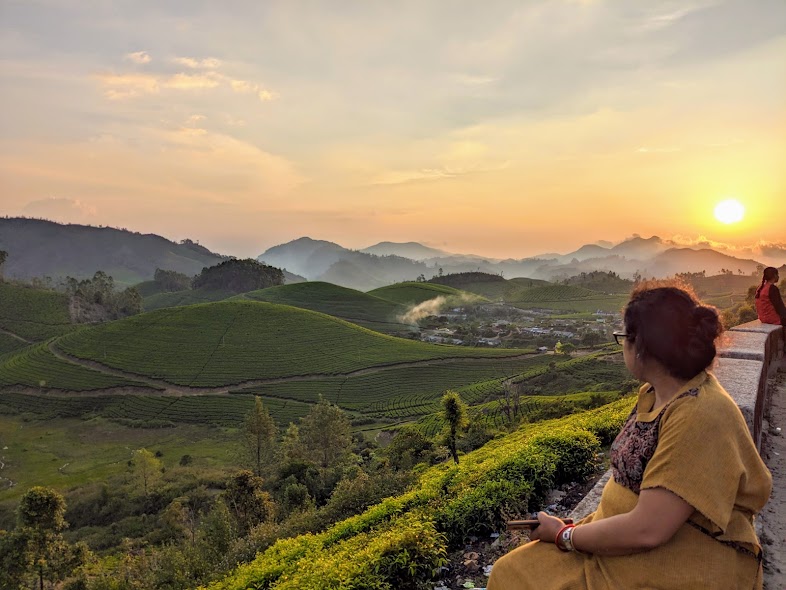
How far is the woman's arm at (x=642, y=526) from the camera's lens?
7.41 feet

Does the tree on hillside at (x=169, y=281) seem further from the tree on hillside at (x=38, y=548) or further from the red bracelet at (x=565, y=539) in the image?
the red bracelet at (x=565, y=539)

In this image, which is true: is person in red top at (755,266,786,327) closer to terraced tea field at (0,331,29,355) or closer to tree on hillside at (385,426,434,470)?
tree on hillside at (385,426,434,470)

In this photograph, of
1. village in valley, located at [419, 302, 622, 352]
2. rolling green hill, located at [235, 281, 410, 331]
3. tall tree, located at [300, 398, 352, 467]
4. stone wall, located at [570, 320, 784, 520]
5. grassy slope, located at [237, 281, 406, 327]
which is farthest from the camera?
grassy slope, located at [237, 281, 406, 327]

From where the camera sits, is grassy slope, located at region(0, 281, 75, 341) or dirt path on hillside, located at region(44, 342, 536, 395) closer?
Result: dirt path on hillside, located at region(44, 342, 536, 395)

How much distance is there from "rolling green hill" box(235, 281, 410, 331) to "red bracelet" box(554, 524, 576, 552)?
11511 centimetres

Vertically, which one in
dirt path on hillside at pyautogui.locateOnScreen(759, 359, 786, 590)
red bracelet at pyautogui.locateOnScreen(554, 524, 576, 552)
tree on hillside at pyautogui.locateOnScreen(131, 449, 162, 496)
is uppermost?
red bracelet at pyautogui.locateOnScreen(554, 524, 576, 552)

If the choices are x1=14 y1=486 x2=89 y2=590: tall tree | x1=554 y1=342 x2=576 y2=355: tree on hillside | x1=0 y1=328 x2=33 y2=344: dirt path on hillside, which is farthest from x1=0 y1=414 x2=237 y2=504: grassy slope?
x1=554 y1=342 x2=576 y2=355: tree on hillside

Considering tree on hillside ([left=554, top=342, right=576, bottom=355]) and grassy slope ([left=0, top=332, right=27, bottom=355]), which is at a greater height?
grassy slope ([left=0, top=332, right=27, bottom=355])

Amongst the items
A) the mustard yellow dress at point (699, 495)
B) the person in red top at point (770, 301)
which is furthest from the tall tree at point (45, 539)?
the person in red top at point (770, 301)

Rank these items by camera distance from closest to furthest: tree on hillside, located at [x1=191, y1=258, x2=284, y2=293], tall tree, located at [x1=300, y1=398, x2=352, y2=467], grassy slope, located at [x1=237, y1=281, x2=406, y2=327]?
1. tall tree, located at [x1=300, y1=398, x2=352, y2=467]
2. grassy slope, located at [x1=237, y1=281, x2=406, y2=327]
3. tree on hillside, located at [x1=191, y1=258, x2=284, y2=293]

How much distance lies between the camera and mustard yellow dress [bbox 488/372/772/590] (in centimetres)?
222

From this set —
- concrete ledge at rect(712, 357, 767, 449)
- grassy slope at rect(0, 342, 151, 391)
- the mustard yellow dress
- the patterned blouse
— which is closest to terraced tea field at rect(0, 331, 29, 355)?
grassy slope at rect(0, 342, 151, 391)

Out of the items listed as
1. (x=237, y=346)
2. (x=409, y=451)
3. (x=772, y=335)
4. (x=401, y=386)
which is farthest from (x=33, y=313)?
(x=772, y=335)

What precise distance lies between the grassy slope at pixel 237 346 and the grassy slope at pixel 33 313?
16199 mm
